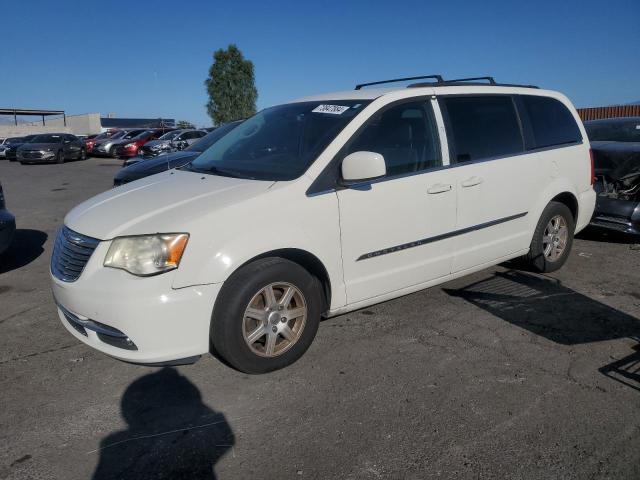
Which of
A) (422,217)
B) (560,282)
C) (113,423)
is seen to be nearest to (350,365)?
(422,217)

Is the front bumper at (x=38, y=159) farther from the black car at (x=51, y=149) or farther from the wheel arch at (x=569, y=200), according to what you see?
the wheel arch at (x=569, y=200)

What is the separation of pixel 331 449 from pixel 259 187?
1.61m

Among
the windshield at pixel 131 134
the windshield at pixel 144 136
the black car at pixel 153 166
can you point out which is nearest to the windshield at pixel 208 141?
the black car at pixel 153 166

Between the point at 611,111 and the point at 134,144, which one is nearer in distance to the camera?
the point at 611,111

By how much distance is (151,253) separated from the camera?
2.87 meters

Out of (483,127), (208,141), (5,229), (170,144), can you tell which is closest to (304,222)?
(483,127)

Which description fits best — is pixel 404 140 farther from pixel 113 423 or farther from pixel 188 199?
pixel 113 423

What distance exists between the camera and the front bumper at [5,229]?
5555 millimetres

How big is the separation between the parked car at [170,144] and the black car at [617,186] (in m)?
8.10

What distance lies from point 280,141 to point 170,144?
36.9 ft

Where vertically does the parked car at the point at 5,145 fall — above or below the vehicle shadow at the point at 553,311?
above

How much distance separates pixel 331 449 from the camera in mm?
2545

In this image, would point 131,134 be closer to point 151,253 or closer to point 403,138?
point 403,138

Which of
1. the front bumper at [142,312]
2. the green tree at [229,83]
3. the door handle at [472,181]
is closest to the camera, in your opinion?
the front bumper at [142,312]
